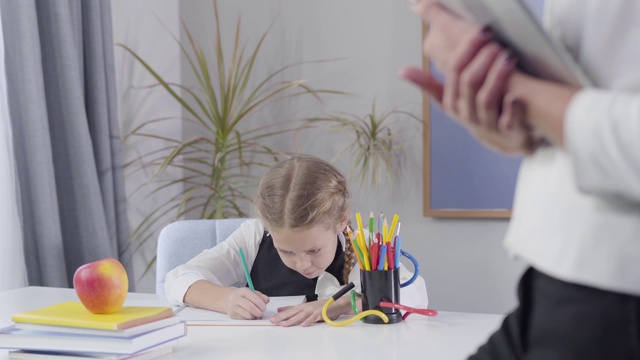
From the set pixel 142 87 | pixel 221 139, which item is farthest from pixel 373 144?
pixel 142 87

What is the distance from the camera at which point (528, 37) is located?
604 millimetres

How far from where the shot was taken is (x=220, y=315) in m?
1.75

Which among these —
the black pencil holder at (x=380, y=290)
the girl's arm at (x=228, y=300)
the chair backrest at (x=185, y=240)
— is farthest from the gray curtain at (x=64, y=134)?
the black pencil holder at (x=380, y=290)

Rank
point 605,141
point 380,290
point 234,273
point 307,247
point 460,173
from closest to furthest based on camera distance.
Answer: point 605,141, point 380,290, point 307,247, point 234,273, point 460,173

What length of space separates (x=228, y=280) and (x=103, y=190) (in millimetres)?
1218

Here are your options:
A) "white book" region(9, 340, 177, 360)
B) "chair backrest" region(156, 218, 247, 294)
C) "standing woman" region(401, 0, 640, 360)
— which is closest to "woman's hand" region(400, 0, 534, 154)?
"standing woman" region(401, 0, 640, 360)

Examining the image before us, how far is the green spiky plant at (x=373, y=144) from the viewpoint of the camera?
10.4 ft

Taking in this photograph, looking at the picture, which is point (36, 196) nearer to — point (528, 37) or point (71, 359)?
point (71, 359)

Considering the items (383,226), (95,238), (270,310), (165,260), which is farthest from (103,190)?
(383,226)

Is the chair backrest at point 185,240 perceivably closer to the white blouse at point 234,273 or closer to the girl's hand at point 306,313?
the white blouse at point 234,273

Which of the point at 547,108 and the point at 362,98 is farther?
the point at 362,98

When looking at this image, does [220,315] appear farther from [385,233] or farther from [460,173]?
[460,173]

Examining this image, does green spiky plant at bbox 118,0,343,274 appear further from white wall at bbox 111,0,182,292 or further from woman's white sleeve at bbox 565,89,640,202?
woman's white sleeve at bbox 565,89,640,202

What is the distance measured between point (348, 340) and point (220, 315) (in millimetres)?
400
